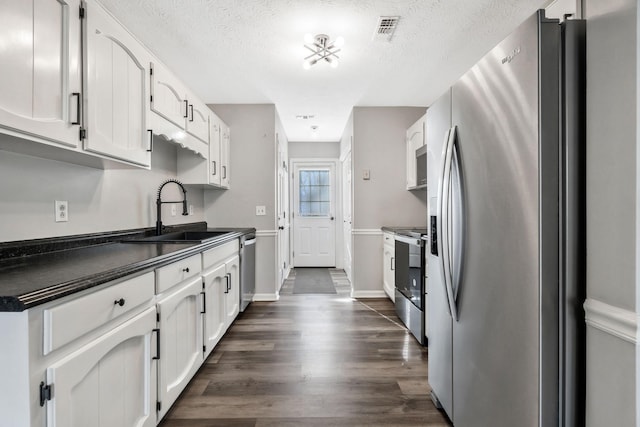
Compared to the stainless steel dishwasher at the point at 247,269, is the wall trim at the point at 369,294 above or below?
below

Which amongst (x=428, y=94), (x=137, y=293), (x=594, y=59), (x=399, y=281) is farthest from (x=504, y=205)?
(x=428, y=94)

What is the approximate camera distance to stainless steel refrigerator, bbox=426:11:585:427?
3.26 ft

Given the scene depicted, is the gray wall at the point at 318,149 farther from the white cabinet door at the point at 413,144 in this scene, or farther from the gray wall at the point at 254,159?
the white cabinet door at the point at 413,144

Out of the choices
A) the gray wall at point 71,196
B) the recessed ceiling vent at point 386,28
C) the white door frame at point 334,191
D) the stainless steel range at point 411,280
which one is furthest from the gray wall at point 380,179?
the gray wall at point 71,196

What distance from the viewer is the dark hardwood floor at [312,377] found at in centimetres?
177

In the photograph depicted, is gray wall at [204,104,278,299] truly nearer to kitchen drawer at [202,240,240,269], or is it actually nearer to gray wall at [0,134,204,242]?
kitchen drawer at [202,240,240,269]

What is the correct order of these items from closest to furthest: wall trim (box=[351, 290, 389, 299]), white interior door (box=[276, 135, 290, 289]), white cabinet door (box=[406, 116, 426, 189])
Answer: white cabinet door (box=[406, 116, 426, 189])
wall trim (box=[351, 290, 389, 299])
white interior door (box=[276, 135, 290, 289])

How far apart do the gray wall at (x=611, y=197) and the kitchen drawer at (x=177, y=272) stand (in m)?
1.64

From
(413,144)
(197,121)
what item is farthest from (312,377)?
(413,144)

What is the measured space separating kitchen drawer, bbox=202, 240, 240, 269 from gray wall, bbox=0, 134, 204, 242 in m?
0.61

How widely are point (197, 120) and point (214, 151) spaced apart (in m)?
0.52

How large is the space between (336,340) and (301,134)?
12.5 feet

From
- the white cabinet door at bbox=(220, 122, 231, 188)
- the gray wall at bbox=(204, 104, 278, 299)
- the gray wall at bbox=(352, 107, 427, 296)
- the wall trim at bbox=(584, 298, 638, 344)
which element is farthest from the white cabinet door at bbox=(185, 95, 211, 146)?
the wall trim at bbox=(584, 298, 638, 344)

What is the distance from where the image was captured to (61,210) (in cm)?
174
